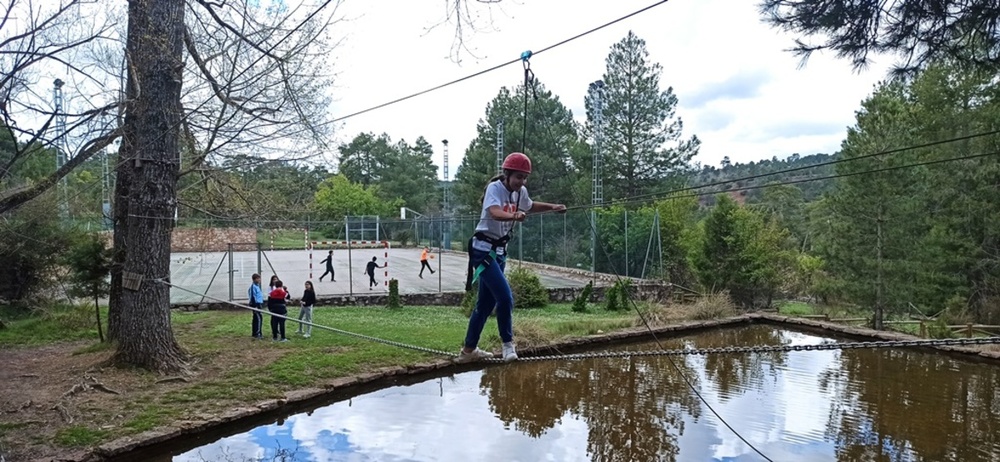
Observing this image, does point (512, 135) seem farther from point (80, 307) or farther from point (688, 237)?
point (80, 307)

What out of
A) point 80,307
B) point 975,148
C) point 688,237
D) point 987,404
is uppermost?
point 975,148

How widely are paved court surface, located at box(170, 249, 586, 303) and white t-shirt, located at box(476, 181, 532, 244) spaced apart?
8.73 m

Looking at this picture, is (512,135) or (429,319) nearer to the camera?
(429,319)

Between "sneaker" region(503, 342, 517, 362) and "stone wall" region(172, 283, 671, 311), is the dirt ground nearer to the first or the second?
"sneaker" region(503, 342, 517, 362)

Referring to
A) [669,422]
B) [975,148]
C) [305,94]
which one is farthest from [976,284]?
[305,94]

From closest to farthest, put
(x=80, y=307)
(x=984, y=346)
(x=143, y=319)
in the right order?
(x=143, y=319) < (x=984, y=346) < (x=80, y=307)

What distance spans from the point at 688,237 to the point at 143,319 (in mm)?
16695

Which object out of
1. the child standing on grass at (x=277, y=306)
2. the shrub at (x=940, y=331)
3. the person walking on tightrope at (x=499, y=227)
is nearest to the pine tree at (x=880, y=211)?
the shrub at (x=940, y=331)

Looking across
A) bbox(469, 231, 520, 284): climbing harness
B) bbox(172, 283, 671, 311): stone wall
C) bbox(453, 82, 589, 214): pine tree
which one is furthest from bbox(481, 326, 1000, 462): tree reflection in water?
bbox(453, 82, 589, 214): pine tree

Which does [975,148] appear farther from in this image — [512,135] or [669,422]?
[512,135]

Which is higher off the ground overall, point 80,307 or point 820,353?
point 80,307

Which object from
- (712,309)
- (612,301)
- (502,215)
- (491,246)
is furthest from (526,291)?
(502,215)

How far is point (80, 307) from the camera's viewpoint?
10.7 m

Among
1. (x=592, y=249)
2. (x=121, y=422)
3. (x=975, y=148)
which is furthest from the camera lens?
(x=592, y=249)
